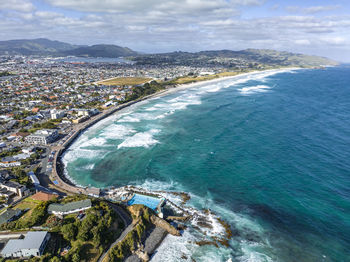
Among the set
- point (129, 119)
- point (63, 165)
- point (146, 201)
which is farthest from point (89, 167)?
point (129, 119)

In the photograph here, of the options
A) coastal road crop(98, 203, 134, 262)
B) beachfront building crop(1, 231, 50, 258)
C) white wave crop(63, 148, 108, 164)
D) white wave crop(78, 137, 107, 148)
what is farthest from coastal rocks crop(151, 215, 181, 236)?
white wave crop(78, 137, 107, 148)

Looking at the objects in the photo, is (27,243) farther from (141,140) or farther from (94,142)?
(141,140)

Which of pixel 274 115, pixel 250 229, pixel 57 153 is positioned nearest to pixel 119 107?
pixel 57 153

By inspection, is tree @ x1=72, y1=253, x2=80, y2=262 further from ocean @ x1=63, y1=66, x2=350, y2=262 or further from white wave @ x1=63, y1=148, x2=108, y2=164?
white wave @ x1=63, y1=148, x2=108, y2=164

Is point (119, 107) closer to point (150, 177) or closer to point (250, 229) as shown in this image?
point (150, 177)

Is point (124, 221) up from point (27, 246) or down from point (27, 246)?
down

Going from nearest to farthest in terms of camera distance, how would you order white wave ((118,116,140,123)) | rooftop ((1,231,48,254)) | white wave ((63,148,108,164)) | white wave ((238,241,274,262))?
rooftop ((1,231,48,254))
white wave ((238,241,274,262))
white wave ((63,148,108,164))
white wave ((118,116,140,123))

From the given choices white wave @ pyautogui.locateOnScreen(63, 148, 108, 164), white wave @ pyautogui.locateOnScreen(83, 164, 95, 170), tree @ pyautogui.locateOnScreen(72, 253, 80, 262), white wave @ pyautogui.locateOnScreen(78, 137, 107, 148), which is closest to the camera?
tree @ pyautogui.locateOnScreen(72, 253, 80, 262)
